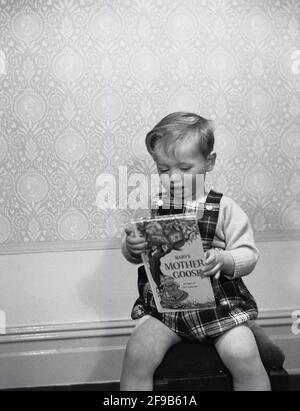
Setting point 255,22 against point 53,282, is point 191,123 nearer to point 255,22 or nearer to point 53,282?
point 255,22

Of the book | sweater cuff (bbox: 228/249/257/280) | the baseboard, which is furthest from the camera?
the baseboard

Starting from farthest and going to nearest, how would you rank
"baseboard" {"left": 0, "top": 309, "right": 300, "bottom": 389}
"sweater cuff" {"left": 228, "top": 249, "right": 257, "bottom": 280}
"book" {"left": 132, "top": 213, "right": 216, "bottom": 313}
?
"baseboard" {"left": 0, "top": 309, "right": 300, "bottom": 389} → "sweater cuff" {"left": 228, "top": 249, "right": 257, "bottom": 280} → "book" {"left": 132, "top": 213, "right": 216, "bottom": 313}

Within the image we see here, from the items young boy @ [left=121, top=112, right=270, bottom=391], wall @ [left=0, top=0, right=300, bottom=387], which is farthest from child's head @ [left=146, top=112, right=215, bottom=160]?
wall @ [left=0, top=0, right=300, bottom=387]

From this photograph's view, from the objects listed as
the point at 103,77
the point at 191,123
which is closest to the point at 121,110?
the point at 103,77

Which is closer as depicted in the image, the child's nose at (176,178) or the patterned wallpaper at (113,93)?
the child's nose at (176,178)

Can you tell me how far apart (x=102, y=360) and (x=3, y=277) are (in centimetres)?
46

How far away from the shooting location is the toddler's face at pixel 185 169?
1.38 meters

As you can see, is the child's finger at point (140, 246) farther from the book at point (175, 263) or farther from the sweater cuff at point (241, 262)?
the sweater cuff at point (241, 262)

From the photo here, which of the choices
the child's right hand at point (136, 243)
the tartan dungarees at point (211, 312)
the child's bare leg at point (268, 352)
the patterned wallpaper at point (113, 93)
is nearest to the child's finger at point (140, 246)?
the child's right hand at point (136, 243)

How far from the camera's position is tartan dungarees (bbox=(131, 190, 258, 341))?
131cm

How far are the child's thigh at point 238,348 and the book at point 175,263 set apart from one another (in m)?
0.09

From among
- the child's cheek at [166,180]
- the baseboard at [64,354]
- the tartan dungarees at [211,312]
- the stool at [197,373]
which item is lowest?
the baseboard at [64,354]

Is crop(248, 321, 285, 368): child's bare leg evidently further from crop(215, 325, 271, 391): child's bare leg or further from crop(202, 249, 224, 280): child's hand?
crop(202, 249, 224, 280): child's hand

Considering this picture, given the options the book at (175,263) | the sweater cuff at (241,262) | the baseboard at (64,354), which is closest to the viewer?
the book at (175,263)
